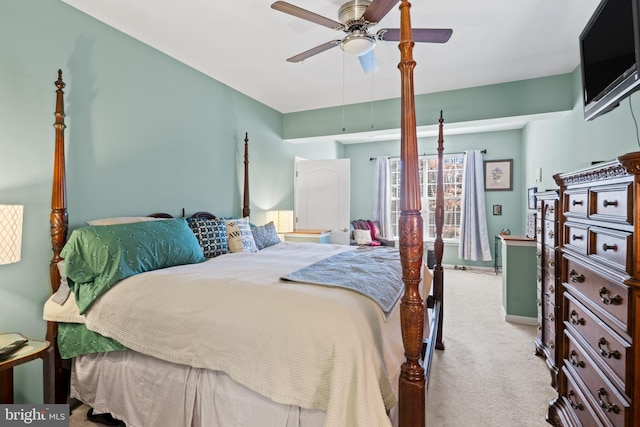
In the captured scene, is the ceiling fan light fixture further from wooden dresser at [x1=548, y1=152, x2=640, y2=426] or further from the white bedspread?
the white bedspread

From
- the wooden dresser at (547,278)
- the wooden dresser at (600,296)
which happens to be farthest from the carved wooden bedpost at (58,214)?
the wooden dresser at (547,278)

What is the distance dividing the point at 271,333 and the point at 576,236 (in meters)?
1.60

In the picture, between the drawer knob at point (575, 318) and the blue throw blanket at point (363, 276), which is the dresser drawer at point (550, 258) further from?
the blue throw blanket at point (363, 276)

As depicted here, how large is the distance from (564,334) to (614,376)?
66 centimetres

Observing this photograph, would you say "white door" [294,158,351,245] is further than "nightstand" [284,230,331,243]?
Yes

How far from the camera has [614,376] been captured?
1180 millimetres

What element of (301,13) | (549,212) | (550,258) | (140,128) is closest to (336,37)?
(301,13)

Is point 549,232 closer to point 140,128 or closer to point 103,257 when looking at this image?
point 103,257

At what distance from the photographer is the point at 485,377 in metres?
2.39

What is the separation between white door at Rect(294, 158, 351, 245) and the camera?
4910mm

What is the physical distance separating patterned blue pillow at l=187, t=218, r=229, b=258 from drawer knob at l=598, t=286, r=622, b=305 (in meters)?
2.53

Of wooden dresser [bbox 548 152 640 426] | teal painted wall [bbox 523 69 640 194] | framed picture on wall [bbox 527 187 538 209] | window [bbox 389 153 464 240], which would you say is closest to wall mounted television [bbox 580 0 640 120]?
teal painted wall [bbox 523 69 640 194]

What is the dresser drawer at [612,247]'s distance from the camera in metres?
1.08

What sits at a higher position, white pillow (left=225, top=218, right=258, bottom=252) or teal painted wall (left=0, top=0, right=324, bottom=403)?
teal painted wall (left=0, top=0, right=324, bottom=403)
